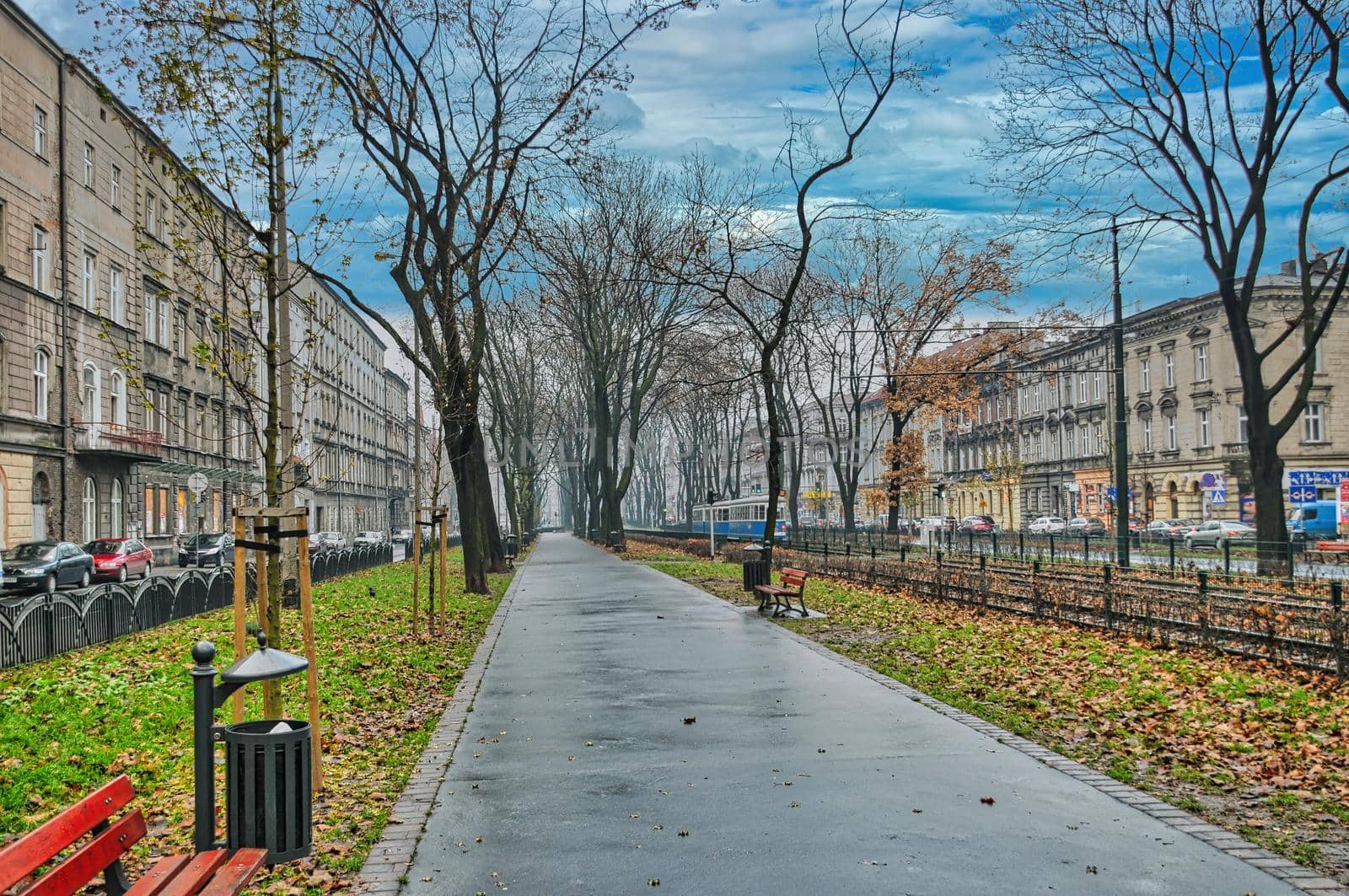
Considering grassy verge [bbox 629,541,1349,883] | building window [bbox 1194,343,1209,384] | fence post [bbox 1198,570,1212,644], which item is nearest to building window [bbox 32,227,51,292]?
grassy verge [bbox 629,541,1349,883]

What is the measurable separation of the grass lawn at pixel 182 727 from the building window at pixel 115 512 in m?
26.0

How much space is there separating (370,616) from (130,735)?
35.7 feet

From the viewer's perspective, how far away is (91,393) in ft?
134

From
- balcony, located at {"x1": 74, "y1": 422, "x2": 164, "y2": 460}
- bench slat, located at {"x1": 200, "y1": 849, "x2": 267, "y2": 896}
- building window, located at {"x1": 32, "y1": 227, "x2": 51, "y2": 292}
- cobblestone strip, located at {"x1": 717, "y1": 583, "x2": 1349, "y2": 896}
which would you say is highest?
building window, located at {"x1": 32, "y1": 227, "x2": 51, "y2": 292}

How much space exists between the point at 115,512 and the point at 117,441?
2827 millimetres

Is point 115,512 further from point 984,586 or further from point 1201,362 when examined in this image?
point 1201,362

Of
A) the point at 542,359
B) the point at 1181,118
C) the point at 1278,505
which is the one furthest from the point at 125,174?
the point at 1278,505

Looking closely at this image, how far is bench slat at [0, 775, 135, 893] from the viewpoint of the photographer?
12.3 feet

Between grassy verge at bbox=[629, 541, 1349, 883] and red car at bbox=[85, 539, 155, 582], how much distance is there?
23363 millimetres

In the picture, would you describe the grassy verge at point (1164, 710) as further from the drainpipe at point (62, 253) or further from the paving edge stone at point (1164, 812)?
the drainpipe at point (62, 253)

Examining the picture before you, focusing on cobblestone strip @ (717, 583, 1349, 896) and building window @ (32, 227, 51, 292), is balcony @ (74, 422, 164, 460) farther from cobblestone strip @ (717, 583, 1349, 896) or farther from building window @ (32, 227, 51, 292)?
cobblestone strip @ (717, 583, 1349, 896)

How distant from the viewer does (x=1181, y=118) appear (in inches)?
984

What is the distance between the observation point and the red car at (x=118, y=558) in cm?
3391

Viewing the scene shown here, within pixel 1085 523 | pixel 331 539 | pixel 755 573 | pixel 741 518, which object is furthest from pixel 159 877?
pixel 741 518
